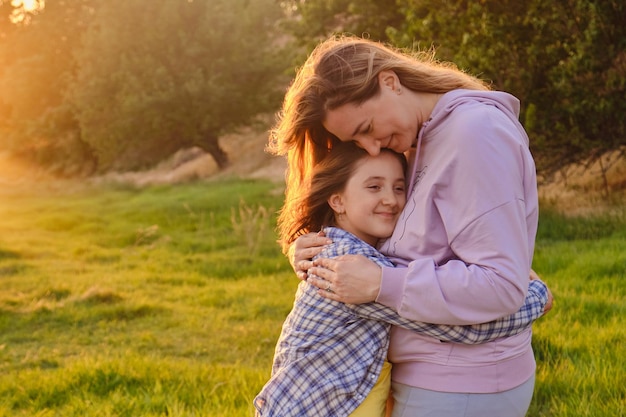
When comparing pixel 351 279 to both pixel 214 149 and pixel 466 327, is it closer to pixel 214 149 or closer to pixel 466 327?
pixel 466 327

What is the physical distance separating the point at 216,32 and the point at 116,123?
5.59 metres

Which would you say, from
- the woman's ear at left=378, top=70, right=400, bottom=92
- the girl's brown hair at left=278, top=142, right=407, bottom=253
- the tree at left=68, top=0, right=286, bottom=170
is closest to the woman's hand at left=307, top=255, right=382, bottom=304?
the girl's brown hair at left=278, top=142, right=407, bottom=253

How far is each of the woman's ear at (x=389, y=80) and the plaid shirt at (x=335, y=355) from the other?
61 cm

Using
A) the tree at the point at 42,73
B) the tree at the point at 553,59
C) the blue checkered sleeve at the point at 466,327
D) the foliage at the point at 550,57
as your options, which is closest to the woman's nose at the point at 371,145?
the blue checkered sleeve at the point at 466,327

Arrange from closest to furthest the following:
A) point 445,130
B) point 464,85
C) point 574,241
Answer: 1. point 445,130
2. point 464,85
3. point 574,241

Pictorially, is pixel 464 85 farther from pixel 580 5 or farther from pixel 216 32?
pixel 216 32

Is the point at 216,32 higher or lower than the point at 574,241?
higher

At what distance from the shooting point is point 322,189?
9.29 feet

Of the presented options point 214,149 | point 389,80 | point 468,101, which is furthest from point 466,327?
point 214,149

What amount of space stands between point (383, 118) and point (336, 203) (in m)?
0.45

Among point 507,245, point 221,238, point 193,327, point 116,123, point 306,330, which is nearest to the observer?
point 507,245

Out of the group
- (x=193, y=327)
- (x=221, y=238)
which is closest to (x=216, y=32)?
(x=221, y=238)

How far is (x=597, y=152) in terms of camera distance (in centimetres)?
985

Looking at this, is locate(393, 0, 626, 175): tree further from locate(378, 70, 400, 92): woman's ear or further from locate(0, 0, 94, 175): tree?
locate(0, 0, 94, 175): tree
